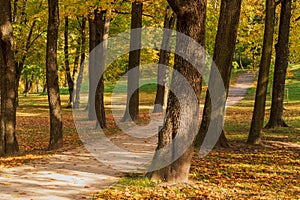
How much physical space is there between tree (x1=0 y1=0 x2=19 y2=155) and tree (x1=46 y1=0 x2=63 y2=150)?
108 centimetres

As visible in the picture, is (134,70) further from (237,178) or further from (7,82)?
(237,178)

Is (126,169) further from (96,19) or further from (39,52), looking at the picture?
(39,52)

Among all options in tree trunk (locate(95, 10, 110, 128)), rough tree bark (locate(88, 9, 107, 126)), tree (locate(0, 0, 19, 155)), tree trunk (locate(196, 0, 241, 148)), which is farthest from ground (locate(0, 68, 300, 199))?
rough tree bark (locate(88, 9, 107, 126))

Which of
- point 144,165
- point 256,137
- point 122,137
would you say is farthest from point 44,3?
point 144,165

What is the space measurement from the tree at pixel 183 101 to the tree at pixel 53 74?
5661 mm

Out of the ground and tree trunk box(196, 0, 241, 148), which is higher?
tree trunk box(196, 0, 241, 148)

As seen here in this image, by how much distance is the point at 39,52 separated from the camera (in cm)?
3366

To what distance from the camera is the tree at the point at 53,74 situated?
14.2 meters

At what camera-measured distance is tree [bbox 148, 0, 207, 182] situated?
369 inches

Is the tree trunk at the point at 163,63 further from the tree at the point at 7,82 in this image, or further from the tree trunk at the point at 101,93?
the tree at the point at 7,82

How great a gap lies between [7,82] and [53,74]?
1390 mm

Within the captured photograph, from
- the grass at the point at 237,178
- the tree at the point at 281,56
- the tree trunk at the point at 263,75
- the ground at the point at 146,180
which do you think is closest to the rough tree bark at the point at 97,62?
the ground at the point at 146,180

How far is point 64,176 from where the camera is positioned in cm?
1021

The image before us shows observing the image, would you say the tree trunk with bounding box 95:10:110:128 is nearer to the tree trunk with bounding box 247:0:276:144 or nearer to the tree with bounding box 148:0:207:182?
the tree trunk with bounding box 247:0:276:144
